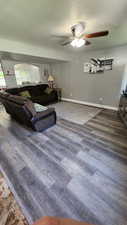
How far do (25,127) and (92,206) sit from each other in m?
2.41

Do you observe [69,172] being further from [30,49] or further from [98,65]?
[98,65]

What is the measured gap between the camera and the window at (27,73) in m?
6.09

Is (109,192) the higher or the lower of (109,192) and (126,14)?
the lower

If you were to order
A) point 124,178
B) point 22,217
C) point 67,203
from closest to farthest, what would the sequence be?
point 22,217
point 67,203
point 124,178

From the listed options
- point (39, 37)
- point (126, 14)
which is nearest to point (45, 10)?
point (39, 37)

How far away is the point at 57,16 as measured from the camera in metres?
1.84

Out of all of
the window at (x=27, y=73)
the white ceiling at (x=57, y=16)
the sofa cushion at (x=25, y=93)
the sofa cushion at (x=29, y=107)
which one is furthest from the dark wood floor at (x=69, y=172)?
the window at (x=27, y=73)

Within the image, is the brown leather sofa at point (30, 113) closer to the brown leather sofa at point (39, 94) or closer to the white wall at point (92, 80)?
the brown leather sofa at point (39, 94)

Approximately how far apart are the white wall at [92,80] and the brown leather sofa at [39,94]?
34.6 inches

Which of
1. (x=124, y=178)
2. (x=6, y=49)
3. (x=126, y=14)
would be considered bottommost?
(x=124, y=178)

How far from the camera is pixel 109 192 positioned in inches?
50.1

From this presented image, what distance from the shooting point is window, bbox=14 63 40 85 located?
6.09m

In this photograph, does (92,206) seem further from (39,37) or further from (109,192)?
(39,37)

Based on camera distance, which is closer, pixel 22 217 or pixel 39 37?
pixel 22 217
